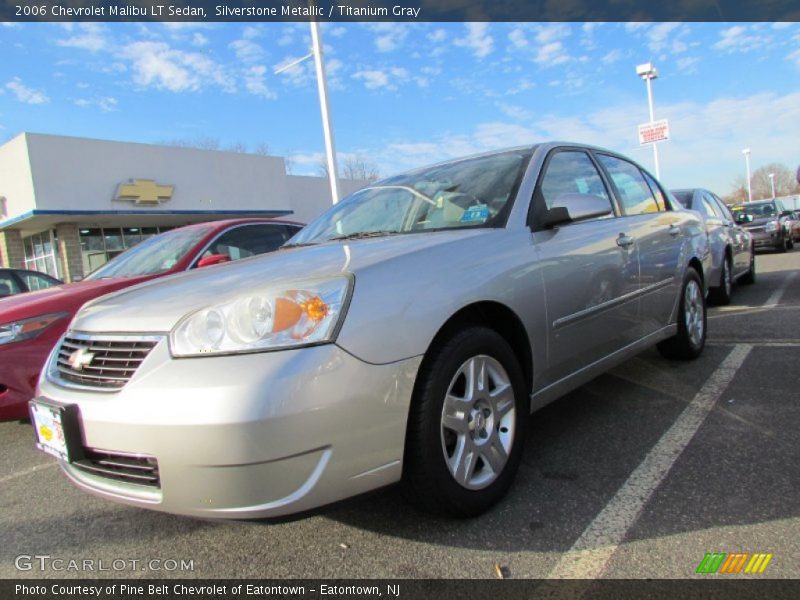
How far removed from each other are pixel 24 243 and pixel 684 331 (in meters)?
22.3

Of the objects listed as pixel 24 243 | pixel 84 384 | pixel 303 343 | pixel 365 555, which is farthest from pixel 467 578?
pixel 24 243

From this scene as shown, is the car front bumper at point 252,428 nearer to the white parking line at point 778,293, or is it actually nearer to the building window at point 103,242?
the white parking line at point 778,293

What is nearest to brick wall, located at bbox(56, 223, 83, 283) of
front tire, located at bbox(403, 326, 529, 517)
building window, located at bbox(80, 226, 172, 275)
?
building window, located at bbox(80, 226, 172, 275)

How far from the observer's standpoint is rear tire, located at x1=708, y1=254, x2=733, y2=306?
7.14m

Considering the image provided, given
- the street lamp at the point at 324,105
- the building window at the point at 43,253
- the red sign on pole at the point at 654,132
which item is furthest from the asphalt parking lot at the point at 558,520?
the red sign on pole at the point at 654,132

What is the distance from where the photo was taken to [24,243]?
65.7 ft

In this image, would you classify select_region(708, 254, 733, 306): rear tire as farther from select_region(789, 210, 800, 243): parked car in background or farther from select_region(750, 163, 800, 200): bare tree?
select_region(750, 163, 800, 200): bare tree

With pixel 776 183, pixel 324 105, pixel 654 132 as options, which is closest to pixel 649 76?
pixel 654 132

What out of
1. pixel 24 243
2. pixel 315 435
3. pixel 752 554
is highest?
pixel 24 243

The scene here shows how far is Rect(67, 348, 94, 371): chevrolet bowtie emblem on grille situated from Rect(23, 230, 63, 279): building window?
18.2 metres

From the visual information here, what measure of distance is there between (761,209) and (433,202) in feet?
57.9

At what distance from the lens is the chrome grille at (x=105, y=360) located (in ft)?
6.27

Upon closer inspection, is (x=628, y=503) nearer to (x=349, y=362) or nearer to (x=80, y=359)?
(x=349, y=362)

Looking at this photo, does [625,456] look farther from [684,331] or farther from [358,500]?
[684,331]
